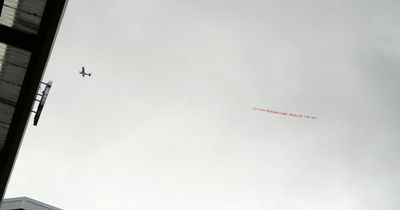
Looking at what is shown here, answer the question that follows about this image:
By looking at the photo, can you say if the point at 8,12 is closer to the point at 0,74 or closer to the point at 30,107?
the point at 0,74

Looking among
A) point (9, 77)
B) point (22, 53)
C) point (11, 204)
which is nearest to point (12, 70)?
point (9, 77)

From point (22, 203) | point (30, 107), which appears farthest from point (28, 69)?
point (22, 203)

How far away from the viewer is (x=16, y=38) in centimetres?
1205

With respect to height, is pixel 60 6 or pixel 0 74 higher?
pixel 60 6

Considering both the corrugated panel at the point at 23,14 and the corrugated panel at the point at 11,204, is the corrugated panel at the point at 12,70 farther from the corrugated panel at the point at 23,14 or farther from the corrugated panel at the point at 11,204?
the corrugated panel at the point at 11,204

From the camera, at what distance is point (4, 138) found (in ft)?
46.6

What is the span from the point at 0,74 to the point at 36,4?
3099 millimetres

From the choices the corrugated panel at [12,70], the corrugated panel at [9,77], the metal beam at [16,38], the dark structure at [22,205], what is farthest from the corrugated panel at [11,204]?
the metal beam at [16,38]

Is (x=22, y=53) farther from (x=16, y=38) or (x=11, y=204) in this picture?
(x=11, y=204)

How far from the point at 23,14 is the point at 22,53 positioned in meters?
1.43

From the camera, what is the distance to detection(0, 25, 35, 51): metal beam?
468 inches

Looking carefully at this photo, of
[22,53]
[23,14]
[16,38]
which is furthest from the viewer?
[22,53]

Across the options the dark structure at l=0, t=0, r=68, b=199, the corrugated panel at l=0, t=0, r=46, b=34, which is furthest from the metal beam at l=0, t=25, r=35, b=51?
the corrugated panel at l=0, t=0, r=46, b=34

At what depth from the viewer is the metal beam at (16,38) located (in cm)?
1188
